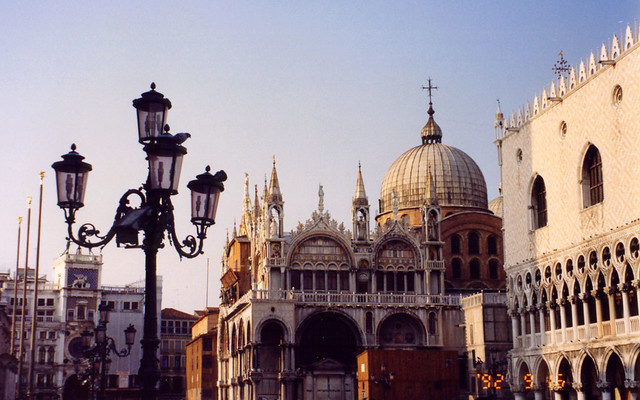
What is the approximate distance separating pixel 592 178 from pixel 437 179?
2647 cm

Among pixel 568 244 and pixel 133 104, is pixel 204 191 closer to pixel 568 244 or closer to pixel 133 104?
pixel 133 104

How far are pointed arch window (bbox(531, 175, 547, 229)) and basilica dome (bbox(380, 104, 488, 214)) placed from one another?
19.9 metres

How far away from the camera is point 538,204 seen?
39.2 meters

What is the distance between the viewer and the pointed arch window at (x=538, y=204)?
3859 cm

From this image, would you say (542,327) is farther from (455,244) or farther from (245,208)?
(245,208)

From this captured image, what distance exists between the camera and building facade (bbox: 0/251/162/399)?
71.2 meters

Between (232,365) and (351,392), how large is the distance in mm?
9684

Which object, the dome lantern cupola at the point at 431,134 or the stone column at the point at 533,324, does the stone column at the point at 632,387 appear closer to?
the stone column at the point at 533,324

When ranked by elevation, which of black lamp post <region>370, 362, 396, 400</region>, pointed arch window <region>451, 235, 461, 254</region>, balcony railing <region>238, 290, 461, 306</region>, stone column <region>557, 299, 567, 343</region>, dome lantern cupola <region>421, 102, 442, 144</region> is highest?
dome lantern cupola <region>421, 102, 442, 144</region>

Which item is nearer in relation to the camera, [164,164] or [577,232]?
[164,164]

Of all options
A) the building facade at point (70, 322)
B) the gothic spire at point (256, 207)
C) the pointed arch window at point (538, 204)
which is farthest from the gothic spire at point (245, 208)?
the pointed arch window at point (538, 204)

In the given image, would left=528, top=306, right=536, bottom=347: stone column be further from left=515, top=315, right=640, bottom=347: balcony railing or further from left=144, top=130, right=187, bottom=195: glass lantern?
left=144, top=130, right=187, bottom=195: glass lantern

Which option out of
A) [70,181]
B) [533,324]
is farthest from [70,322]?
[70,181]

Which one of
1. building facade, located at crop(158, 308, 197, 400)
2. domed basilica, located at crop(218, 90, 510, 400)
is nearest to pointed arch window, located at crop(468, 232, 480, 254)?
domed basilica, located at crop(218, 90, 510, 400)
